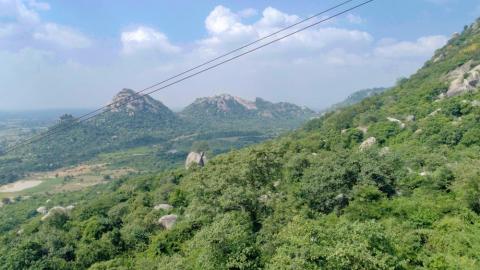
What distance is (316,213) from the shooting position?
82.6ft

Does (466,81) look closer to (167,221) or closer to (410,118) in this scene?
(410,118)

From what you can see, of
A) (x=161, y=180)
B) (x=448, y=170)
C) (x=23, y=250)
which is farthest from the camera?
(x=161, y=180)

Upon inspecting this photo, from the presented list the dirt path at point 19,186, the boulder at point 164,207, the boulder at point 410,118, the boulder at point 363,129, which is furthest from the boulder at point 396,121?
the dirt path at point 19,186

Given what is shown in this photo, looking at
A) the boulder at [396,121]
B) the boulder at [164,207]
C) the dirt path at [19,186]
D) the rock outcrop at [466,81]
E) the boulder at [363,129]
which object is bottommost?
the dirt path at [19,186]

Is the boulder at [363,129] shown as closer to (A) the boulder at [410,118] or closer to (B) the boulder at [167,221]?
(A) the boulder at [410,118]

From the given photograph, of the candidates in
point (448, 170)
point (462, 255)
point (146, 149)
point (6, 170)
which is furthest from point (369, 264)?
point (146, 149)

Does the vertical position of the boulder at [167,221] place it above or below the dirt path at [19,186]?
above

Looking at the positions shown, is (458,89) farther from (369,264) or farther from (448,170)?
(369,264)

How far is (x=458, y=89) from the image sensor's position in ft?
187

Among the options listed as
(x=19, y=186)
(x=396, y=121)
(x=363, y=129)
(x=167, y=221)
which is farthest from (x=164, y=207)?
(x=19, y=186)

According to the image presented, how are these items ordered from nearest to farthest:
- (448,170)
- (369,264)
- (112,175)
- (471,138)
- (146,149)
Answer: (369,264) < (448,170) < (471,138) < (112,175) < (146,149)

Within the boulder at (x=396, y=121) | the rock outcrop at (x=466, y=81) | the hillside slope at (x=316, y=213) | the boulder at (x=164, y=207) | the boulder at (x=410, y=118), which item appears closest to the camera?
the hillside slope at (x=316, y=213)

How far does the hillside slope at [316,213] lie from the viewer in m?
16.3

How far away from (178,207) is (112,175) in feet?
296
